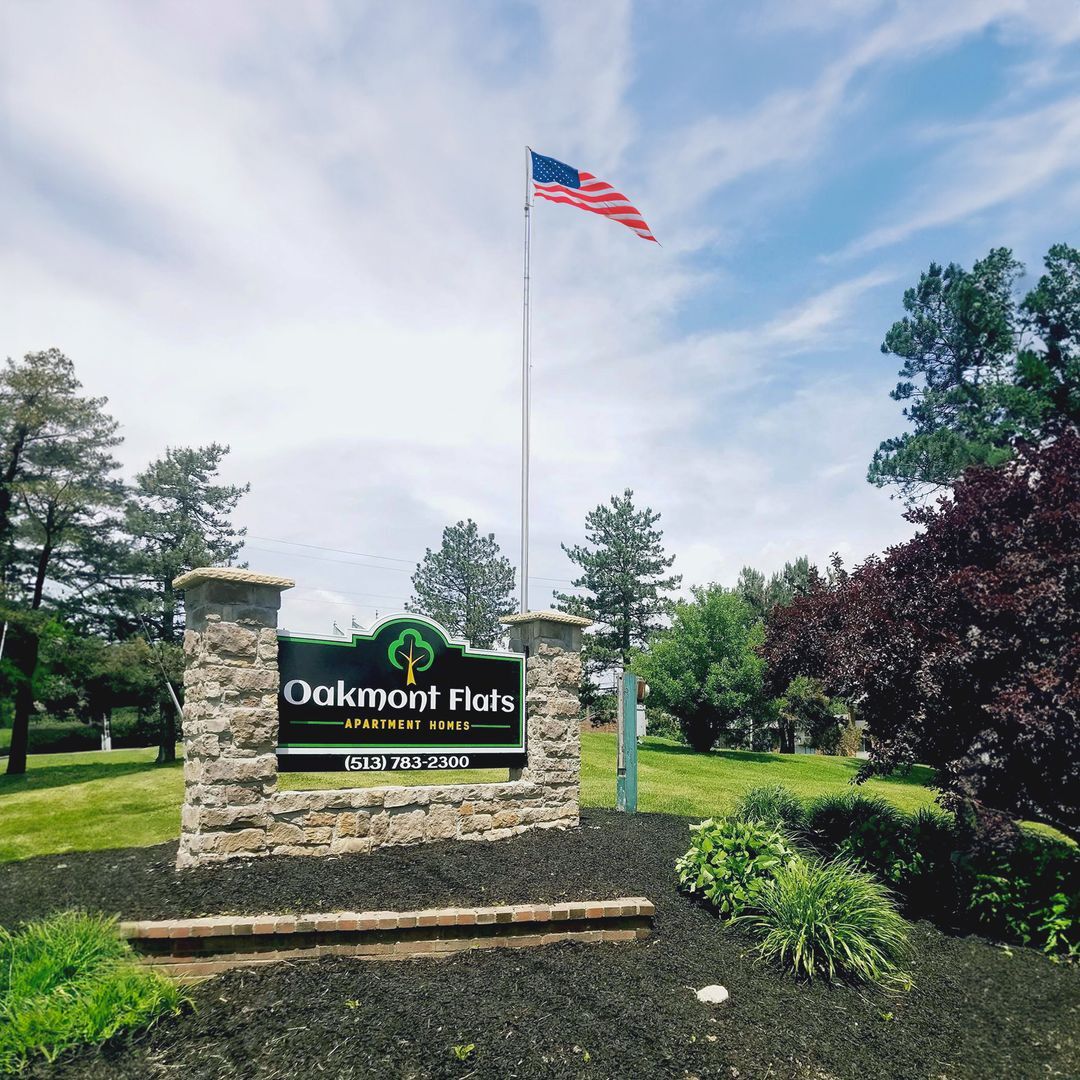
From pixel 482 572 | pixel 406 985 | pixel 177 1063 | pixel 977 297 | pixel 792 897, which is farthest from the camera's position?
pixel 482 572

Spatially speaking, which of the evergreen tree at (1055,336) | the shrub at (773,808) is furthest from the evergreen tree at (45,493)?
the evergreen tree at (1055,336)

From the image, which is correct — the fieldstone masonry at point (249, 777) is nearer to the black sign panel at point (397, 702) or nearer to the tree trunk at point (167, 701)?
the black sign panel at point (397, 702)

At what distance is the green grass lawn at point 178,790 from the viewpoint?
10.0 metres

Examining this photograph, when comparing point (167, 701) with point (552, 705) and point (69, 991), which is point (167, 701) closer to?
point (552, 705)

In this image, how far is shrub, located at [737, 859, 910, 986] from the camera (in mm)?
5527

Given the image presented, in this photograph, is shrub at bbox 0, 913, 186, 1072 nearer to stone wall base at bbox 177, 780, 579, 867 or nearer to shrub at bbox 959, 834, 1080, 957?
stone wall base at bbox 177, 780, 579, 867

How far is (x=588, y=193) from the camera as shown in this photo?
13938 millimetres

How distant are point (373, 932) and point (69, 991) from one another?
1770 millimetres

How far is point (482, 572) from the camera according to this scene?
132 feet

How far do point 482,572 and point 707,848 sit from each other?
1333 inches

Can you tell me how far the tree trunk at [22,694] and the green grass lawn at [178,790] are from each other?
0.51 meters

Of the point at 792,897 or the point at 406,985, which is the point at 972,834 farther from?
the point at 406,985

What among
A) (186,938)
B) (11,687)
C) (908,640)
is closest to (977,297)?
(908,640)

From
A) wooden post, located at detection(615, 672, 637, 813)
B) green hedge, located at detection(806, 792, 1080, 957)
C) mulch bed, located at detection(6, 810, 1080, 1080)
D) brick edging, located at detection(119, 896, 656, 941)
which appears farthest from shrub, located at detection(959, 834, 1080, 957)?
wooden post, located at detection(615, 672, 637, 813)
